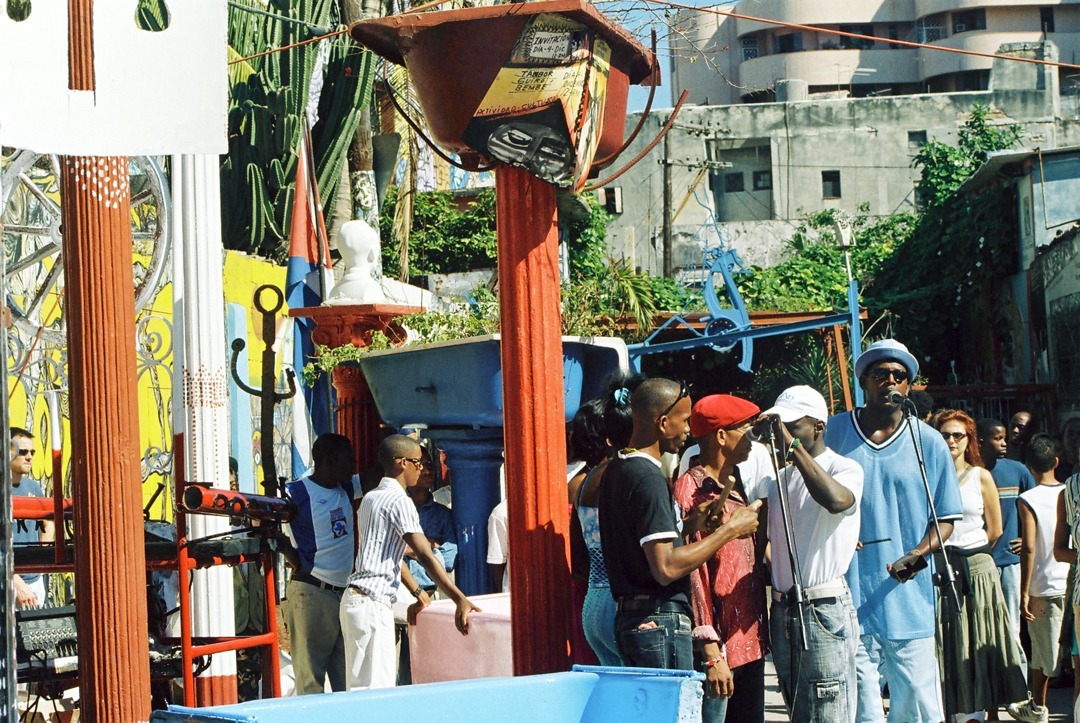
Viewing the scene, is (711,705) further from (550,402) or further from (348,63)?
(348,63)

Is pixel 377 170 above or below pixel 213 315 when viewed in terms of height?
above

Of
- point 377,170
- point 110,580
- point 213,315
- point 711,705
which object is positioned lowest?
point 711,705

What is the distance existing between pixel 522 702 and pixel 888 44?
53905 millimetres

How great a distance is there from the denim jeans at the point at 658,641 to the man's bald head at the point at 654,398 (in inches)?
27.9

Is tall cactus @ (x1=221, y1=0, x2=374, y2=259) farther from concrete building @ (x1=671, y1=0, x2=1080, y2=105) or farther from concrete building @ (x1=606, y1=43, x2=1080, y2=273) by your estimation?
concrete building @ (x1=671, y1=0, x2=1080, y2=105)

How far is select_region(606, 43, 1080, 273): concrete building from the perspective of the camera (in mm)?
34531

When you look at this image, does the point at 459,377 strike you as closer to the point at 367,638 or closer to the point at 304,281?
the point at 367,638

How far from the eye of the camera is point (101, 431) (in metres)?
3.80

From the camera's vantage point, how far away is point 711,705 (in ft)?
15.7

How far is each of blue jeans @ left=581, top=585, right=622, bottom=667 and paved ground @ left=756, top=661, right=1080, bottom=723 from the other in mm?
3239

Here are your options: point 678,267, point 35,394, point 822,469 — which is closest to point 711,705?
point 822,469

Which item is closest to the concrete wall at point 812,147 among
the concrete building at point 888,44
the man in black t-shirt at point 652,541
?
the concrete building at point 888,44

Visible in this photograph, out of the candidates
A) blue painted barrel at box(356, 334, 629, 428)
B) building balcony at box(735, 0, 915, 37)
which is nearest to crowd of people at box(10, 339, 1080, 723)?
blue painted barrel at box(356, 334, 629, 428)

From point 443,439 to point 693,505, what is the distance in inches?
67.9
